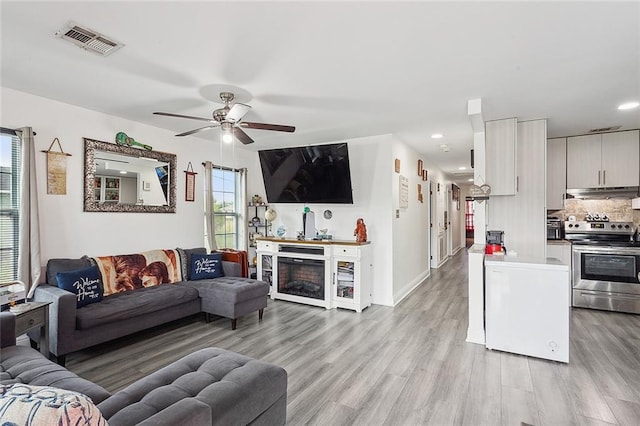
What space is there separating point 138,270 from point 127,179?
3.73ft

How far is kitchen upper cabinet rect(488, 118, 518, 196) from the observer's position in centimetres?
377

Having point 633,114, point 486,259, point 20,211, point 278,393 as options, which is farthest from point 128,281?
point 633,114

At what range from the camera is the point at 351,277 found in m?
4.44

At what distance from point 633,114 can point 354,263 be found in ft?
12.0

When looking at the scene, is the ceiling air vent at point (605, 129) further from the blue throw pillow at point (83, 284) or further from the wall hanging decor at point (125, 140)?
the blue throw pillow at point (83, 284)

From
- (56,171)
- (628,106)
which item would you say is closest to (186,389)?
(56,171)

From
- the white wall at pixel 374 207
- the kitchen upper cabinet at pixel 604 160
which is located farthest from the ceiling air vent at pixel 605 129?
the white wall at pixel 374 207

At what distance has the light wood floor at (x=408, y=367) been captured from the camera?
211cm

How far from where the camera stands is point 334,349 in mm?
3117

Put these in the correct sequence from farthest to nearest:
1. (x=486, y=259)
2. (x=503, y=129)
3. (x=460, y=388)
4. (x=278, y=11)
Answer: (x=503, y=129)
(x=486, y=259)
(x=460, y=388)
(x=278, y=11)

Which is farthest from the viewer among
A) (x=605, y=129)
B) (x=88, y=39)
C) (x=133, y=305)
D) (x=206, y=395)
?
(x=605, y=129)

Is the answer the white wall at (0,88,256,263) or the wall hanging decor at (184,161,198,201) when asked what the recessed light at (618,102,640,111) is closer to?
the white wall at (0,88,256,263)

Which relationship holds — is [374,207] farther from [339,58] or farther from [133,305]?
[133,305]

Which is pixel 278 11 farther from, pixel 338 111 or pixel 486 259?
pixel 486 259
